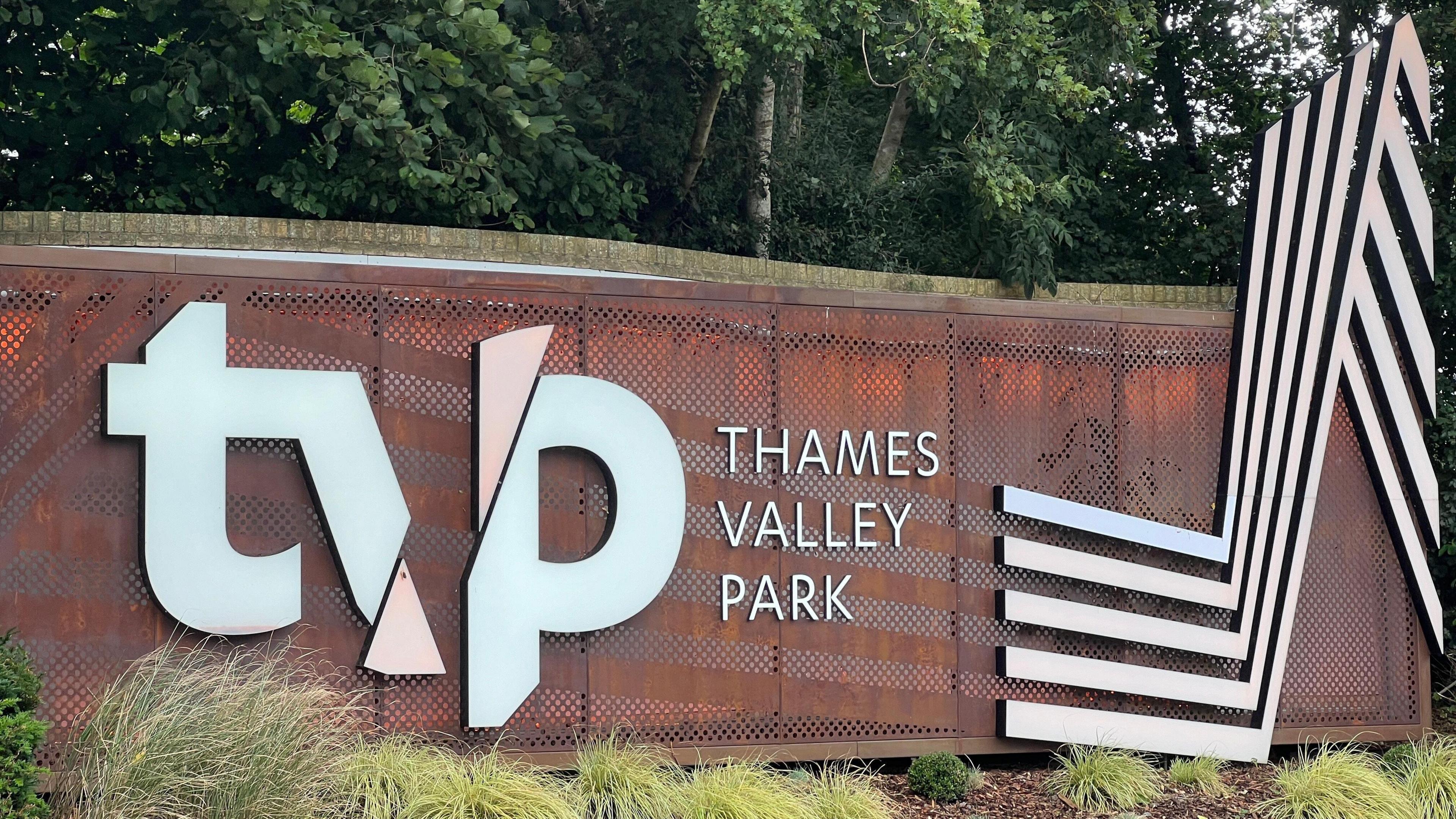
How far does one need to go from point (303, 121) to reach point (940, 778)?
9.31m

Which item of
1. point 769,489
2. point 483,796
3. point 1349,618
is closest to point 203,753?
point 483,796

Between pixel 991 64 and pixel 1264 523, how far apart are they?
566 centimetres

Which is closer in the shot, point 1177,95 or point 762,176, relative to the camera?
point 762,176

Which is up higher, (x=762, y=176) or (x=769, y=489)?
(x=762, y=176)

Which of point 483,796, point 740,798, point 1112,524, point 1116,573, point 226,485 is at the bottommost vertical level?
point 740,798

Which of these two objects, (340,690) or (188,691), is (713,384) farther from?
(188,691)

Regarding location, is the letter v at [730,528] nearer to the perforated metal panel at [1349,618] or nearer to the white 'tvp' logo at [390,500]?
the white 'tvp' logo at [390,500]

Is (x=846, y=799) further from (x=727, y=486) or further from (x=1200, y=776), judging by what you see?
(x=1200, y=776)

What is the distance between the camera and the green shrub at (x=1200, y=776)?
9062 mm

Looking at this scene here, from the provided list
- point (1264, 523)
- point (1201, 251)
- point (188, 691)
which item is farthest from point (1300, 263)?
point (188, 691)

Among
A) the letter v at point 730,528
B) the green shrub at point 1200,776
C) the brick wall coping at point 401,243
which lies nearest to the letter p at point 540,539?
the letter v at point 730,528

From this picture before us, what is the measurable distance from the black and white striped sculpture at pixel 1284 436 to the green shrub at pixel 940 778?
66cm

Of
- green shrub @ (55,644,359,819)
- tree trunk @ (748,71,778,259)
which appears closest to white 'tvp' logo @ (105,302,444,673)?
green shrub @ (55,644,359,819)

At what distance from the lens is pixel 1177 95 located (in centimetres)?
1775
